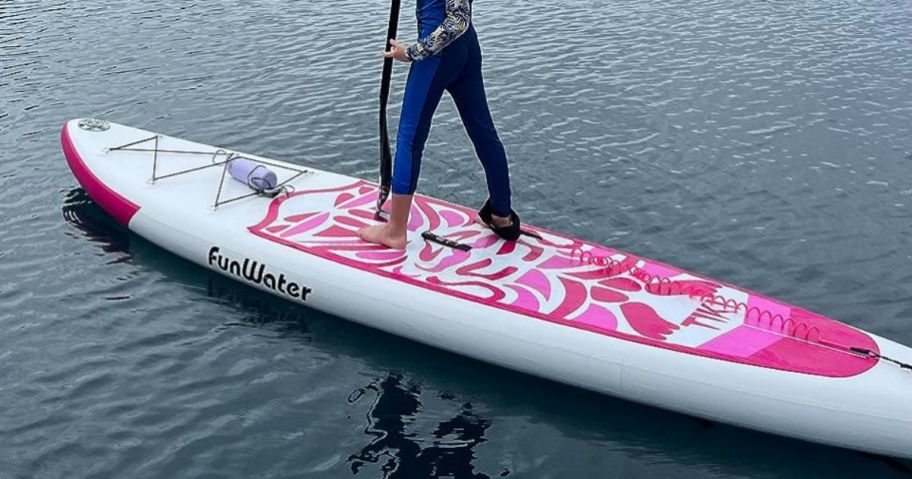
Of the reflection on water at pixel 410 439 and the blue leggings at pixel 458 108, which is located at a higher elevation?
the blue leggings at pixel 458 108

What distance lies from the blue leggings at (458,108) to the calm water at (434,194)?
1594 millimetres

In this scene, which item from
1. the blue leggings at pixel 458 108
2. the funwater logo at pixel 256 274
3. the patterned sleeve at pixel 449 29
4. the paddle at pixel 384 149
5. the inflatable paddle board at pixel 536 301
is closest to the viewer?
the inflatable paddle board at pixel 536 301

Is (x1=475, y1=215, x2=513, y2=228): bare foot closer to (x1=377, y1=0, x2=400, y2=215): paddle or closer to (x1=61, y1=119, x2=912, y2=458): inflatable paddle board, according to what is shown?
(x1=61, y1=119, x2=912, y2=458): inflatable paddle board

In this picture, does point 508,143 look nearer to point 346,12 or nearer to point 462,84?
point 462,84

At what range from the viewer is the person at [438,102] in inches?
301

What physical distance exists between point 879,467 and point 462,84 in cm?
448

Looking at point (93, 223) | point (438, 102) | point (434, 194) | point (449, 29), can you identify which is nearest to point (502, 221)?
point (438, 102)

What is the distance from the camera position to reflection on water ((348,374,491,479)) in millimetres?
6805

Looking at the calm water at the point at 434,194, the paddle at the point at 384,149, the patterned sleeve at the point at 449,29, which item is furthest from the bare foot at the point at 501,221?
the patterned sleeve at the point at 449,29

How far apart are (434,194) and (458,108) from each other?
2.68 metres

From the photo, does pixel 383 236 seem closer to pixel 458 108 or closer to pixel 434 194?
pixel 458 108

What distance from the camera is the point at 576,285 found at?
791 centimetres

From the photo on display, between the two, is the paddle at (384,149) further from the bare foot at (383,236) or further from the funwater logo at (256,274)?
the funwater logo at (256,274)

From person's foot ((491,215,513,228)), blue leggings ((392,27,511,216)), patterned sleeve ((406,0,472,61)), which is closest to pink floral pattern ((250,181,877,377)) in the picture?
person's foot ((491,215,513,228))
